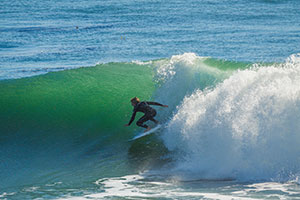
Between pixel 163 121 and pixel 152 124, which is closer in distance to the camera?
pixel 152 124

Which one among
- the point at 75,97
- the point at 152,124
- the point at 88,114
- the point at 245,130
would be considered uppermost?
the point at 75,97

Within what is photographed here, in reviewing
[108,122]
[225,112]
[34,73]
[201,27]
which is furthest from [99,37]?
[225,112]

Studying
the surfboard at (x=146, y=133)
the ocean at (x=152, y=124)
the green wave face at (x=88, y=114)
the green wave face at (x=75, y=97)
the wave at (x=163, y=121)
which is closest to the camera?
the ocean at (x=152, y=124)

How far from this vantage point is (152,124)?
1112 centimetres

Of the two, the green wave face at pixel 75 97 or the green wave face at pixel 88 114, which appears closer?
the green wave face at pixel 88 114

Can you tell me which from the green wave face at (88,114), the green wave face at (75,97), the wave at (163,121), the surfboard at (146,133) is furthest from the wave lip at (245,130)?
the green wave face at (75,97)

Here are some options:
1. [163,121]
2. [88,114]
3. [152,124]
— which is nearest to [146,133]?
[152,124]

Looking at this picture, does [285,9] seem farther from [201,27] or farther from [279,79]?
[279,79]

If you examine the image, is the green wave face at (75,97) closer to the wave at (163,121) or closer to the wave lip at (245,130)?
the wave at (163,121)

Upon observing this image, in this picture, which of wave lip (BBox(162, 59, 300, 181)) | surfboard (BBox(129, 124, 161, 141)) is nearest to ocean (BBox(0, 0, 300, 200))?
wave lip (BBox(162, 59, 300, 181))

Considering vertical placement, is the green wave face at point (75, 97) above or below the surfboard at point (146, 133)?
above

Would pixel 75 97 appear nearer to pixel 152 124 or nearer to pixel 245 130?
pixel 152 124

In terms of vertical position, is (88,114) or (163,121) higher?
(88,114)

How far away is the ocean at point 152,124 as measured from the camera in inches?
299
